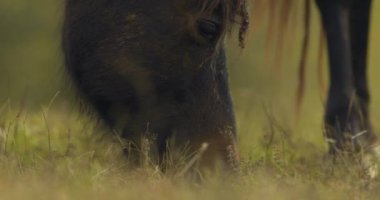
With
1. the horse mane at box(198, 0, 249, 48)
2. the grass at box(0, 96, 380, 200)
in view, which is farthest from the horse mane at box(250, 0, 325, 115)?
the horse mane at box(198, 0, 249, 48)

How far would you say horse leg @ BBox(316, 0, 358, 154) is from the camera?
17.5 ft

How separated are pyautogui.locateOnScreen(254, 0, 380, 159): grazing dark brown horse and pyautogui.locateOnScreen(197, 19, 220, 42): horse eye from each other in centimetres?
122

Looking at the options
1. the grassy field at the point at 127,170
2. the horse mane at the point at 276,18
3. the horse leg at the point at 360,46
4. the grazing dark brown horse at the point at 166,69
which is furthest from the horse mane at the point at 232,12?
the horse leg at the point at 360,46

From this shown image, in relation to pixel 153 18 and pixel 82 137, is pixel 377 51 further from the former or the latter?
pixel 153 18

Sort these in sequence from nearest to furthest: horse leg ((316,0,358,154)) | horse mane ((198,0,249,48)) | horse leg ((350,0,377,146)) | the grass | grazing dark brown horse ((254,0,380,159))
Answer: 1. the grass
2. horse mane ((198,0,249,48))
3. grazing dark brown horse ((254,0,380,159))
4. horse leg ((316,0,358,154))
5. horse leg ((350,0,377,146))

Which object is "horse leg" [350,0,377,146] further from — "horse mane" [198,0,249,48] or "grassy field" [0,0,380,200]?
"horse mane" [198,0,249,48]

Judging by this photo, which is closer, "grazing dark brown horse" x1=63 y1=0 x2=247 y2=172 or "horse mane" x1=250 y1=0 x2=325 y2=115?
"grazing dark brown horse" x1=63 y1=0 x2=247 y2=172

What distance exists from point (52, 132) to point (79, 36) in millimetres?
1713

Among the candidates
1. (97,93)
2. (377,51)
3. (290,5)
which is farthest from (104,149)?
(377,51)

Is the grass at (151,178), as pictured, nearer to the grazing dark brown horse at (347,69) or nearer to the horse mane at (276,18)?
the horse mane at (276,18)

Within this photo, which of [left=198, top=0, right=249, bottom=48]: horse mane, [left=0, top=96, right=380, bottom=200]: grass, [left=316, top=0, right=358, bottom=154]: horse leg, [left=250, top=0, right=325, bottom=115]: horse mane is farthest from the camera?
[left=316, top=0, right=358, bottom=154]: horse leg

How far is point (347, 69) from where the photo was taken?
543cm

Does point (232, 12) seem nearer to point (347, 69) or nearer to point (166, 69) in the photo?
point (166, 69)

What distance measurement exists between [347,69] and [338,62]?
51 mm
